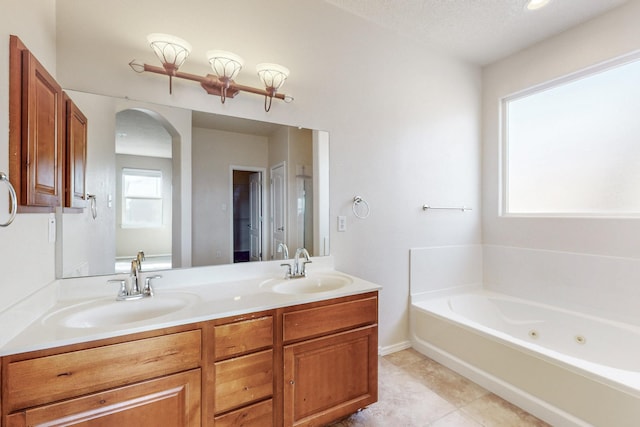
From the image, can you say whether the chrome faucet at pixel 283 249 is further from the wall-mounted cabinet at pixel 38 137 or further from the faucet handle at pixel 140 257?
the wall-mounted cabinet at pixel 38 137

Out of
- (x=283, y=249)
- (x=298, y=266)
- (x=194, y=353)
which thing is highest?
(x=283, y=249)

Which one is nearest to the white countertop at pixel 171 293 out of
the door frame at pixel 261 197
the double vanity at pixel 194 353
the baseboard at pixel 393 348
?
the double vanity at pixel 194 353

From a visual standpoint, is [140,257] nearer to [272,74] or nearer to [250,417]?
[250,417]

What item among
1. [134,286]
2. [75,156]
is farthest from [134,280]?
[75,156]

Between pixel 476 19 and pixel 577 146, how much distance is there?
4.50 feet

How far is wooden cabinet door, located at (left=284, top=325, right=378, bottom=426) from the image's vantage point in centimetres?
143

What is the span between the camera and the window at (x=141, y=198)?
5.20ft

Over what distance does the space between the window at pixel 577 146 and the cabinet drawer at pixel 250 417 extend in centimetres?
278

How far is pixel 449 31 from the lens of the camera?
242 cm

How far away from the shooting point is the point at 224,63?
165 centimetres

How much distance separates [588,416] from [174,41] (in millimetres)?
2984

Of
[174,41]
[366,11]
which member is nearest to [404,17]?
[366,11]

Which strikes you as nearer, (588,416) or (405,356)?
(588,416)

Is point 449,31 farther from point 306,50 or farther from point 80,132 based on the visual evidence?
point 80,132
